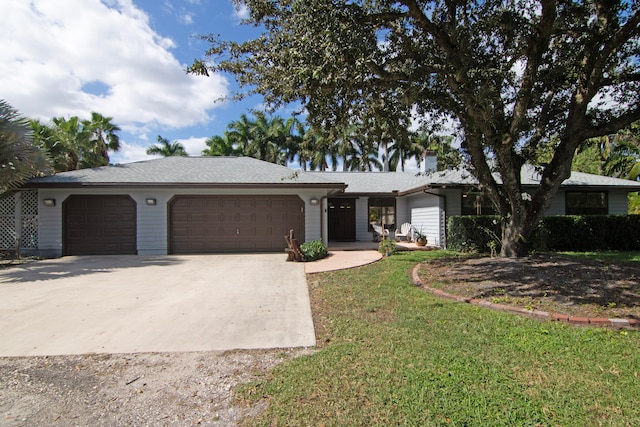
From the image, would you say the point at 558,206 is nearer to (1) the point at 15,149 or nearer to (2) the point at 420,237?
(2) the point at 420,237

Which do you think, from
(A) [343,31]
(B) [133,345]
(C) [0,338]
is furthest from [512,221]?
(C) [0,338]

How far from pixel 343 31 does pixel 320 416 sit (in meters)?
5.31

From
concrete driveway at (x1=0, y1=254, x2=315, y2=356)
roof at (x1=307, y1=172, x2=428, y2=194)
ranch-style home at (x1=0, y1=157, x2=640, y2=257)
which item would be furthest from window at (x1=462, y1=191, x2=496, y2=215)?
concrete driveway at (x1=0, y1=254, x2=315, y2=356)

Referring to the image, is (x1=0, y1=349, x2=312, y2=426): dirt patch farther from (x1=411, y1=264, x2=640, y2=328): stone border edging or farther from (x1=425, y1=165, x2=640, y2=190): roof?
(x1=425, y1=165, x2=640, y2=190): roof

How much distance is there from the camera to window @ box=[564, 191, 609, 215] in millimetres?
14398

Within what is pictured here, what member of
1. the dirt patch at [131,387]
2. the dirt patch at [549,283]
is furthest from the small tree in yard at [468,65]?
the dirt patch at [131,387]

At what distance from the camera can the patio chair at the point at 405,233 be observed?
1603cm

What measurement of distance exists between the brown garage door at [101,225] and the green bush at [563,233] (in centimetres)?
1180

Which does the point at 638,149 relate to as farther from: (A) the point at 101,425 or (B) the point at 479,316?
(A) the point at 101,425

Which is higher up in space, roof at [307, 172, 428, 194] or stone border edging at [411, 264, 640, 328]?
roof at [307, 172, 428, 194]

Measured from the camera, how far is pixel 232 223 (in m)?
12.5

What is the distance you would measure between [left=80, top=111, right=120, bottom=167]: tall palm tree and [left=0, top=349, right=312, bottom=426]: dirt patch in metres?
17.8

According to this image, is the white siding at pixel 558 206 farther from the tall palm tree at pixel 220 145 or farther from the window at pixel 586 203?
the tall palm tree at pixel 220 145

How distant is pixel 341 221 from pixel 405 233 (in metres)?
3.26
